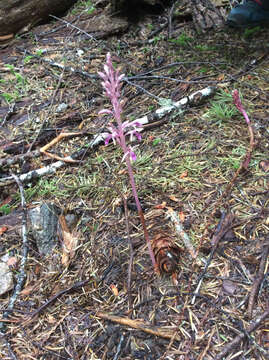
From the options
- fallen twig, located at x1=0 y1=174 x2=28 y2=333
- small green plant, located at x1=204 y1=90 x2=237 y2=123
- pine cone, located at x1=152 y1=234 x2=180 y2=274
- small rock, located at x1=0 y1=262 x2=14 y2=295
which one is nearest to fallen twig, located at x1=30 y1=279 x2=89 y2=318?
fallen twig, located at x1=0 y1=174 x2=28 y2=333

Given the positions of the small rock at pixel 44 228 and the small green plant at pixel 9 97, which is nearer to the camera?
the small rock at pixel 44 228

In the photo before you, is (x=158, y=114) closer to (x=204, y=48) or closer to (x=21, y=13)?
(x=204, y=48)

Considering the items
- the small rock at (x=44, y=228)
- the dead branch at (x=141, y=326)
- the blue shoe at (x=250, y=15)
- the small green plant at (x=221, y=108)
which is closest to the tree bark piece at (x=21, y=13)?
the blue shoe at (x=250, y=15)

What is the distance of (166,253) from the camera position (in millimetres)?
1678

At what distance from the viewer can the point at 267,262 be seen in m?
1.62

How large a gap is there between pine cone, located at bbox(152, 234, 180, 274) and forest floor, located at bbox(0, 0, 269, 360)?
0.01 m

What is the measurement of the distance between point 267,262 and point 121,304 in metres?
0.78

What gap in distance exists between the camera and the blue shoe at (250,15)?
345cm

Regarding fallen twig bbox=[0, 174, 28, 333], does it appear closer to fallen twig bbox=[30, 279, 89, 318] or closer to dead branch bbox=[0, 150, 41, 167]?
fallen twig bbox=[30, 279, 89, 318]

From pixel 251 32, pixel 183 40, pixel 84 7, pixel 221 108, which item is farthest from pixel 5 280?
pixel 84 7

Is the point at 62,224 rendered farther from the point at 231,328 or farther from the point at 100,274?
the point at 231,328

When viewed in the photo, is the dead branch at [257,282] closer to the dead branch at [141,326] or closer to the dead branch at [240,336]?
the dead branch at [240,336]

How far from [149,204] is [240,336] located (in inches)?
36.5

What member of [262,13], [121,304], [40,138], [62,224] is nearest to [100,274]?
[121,304]
